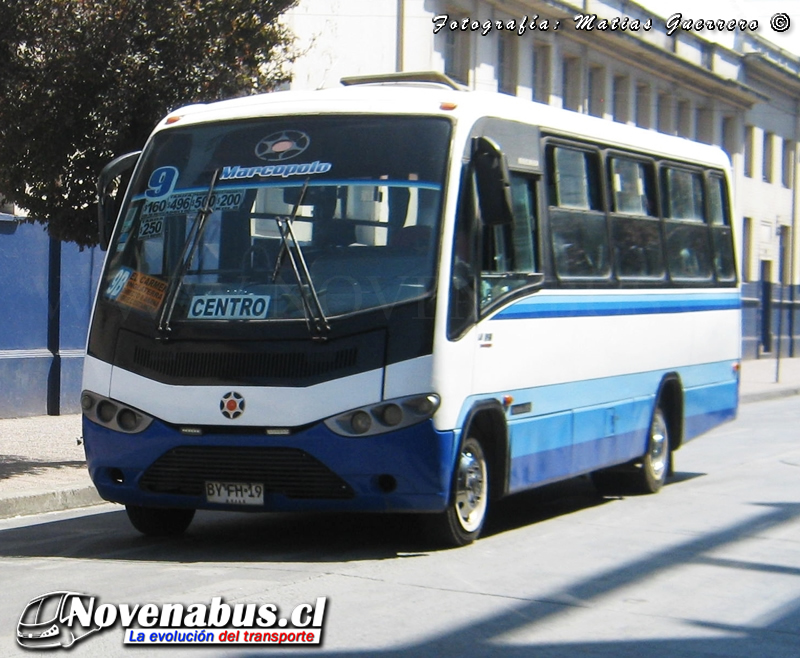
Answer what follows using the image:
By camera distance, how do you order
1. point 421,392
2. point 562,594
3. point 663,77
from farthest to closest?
point 663,77
point 421,392
point 562,594

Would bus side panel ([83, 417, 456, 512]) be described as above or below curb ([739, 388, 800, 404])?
above

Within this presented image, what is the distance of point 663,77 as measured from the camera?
40000 millimetres

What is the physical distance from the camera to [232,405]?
27.6ft

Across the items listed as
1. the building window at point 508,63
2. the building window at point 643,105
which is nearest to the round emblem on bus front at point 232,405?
the building window at point 508,63

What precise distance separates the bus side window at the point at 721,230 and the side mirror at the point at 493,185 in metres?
5.27

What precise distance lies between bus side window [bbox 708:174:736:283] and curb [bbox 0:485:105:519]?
239 inches

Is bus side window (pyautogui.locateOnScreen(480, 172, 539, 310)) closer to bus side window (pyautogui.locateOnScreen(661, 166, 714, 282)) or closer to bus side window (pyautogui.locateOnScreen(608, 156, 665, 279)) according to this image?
bus side window (pyautogui.locateOnScreen(608, 156, 665, 279))

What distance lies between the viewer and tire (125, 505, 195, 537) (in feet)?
30.6

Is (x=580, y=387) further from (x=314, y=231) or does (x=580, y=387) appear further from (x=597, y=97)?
(x=597, y=97)

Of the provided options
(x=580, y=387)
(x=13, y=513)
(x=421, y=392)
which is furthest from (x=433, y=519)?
(x=13, y=513)

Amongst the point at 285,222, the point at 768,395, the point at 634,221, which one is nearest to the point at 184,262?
the point at 285,222

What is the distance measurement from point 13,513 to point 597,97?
28.2 metres

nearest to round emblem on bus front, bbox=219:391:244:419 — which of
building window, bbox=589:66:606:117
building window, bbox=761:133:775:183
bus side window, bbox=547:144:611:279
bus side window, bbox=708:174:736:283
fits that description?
bus side window, bbox=547:144:611:279

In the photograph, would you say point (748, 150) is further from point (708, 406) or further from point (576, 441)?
point (576, 441)
